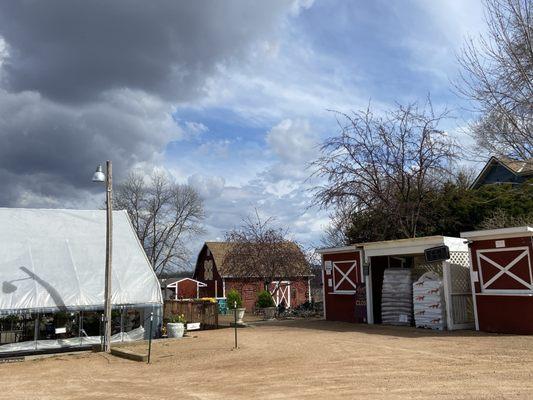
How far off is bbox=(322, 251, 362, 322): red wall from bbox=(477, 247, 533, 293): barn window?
18.2 ft

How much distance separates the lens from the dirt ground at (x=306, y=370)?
8.23 metres

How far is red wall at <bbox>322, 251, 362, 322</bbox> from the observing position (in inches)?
807

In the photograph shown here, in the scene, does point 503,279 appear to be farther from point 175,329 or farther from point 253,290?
point 253,290

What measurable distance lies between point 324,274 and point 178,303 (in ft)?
23.8

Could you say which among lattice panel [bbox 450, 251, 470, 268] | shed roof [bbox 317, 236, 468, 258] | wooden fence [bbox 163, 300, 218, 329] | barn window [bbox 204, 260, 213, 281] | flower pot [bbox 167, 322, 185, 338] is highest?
barn window [bbox 204, 260, 213, 281]

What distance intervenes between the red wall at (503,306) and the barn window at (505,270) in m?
0.06

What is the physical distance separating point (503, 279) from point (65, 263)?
1417 centimetres

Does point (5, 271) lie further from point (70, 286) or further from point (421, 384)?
point (421, 384)

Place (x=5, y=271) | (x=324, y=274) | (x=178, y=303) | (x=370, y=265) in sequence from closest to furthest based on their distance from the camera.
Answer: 1. (x=5, y=271)
2. (x=370, y=265)
3. (x=324, y=274)
4. (x=178, y=303)

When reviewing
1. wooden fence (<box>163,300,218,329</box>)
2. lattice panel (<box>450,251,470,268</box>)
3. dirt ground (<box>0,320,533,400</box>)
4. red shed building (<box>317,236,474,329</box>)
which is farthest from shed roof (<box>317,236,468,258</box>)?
wooden fence (<box>163,300,218,329</box>)

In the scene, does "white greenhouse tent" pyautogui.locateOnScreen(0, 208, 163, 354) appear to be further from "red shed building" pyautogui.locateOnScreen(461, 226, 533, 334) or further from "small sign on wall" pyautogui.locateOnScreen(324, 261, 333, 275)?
"red shed building" pyautogui.locateOnScreen(461, 226, 533, 334)

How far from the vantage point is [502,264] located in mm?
15109

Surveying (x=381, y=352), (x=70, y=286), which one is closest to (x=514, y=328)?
(x=381, y=352)

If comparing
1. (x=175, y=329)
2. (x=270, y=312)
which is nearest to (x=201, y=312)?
(x=270, y=312)
